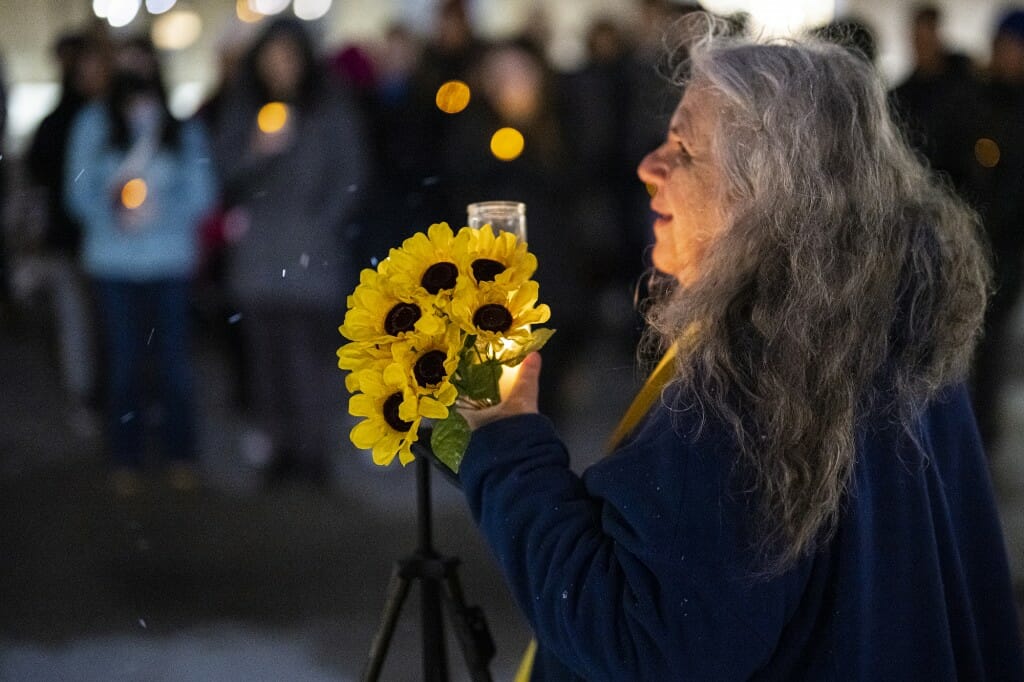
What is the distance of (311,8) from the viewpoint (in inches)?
341

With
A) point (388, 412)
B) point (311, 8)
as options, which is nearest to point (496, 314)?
point (388, 412)

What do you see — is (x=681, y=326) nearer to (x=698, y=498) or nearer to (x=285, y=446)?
(x=698, y=498)

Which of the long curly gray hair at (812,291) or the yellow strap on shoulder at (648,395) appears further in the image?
the yellow strap on shoulder at (648,395)

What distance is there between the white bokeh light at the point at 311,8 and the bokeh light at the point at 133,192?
339cm

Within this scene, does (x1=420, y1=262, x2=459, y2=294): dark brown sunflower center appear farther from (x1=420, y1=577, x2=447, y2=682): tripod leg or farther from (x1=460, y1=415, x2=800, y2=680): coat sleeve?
(x1=420, y1=577, x2=447, y2=682): tripod leg

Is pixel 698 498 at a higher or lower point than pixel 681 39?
lower

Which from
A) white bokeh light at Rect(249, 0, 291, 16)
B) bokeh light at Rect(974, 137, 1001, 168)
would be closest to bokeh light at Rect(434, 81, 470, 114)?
white bokeh light at Rect(249, 0, 291, 16)

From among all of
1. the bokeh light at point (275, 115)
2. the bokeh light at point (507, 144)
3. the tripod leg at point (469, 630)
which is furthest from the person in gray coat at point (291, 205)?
the tripod leg at point (469, 630)

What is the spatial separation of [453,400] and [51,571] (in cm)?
306

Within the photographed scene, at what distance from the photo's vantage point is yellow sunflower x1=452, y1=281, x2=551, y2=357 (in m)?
1.87

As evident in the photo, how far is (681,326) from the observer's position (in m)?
1.79

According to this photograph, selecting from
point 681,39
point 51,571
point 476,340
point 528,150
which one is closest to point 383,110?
point 528,150

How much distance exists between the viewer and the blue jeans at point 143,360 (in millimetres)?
5328

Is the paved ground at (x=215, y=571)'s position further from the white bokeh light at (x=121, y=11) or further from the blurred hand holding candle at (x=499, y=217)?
the white bokeh light at (x=121, y=11)
